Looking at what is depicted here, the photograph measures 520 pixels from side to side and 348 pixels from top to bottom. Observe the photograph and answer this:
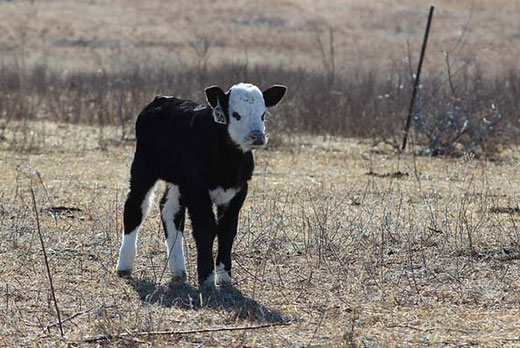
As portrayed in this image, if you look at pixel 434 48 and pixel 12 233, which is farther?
pixel 434 48

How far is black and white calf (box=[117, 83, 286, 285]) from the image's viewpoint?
314 inches

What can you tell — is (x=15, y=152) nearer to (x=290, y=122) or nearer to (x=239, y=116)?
(x=290, y=122)

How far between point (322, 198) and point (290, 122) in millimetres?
6892

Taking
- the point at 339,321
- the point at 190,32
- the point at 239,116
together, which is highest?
the point at 239,116

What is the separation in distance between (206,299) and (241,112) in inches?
50.3

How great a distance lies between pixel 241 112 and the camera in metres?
7.96

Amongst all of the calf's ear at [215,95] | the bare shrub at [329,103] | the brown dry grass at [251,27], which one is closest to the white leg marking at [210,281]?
the calf's ear at [215,95]

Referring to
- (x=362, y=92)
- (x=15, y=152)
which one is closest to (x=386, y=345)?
(x=15, y=152)

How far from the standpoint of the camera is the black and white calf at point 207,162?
26.1ft

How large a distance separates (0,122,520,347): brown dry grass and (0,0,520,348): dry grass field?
19 mm

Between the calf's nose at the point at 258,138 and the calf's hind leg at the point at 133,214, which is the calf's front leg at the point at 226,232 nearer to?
the calf's nose at the point at 258,138

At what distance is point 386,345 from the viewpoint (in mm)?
6539

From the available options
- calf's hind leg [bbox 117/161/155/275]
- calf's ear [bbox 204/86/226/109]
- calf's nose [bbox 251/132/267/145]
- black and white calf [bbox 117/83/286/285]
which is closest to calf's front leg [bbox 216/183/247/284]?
black and white calf [bbox 117/83/286/285]

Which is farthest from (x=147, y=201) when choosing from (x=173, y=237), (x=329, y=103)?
(x=329, y=103)
